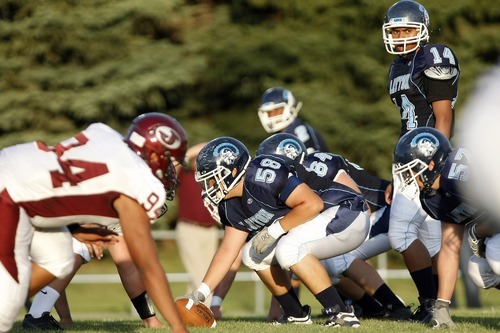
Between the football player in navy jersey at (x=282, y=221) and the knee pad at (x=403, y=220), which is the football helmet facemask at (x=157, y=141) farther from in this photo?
the knee pad at (x=403, y=220)

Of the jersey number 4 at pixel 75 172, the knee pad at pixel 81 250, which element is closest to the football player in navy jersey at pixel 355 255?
the knee pad at pixel 81 250

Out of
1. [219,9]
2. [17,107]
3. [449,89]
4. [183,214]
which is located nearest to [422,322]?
[449,89]

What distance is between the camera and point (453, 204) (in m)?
5.89

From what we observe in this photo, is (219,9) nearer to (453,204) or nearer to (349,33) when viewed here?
(349,33)

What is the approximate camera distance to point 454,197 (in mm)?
5836

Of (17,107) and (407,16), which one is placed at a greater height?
(407,16)

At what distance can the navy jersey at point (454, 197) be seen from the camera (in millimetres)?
5645

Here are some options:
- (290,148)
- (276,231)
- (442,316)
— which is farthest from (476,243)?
(290,148)

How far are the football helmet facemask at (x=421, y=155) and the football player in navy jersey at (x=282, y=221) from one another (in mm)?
506

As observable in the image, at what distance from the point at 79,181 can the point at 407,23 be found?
3.23 metres

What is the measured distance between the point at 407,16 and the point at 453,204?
1.77m

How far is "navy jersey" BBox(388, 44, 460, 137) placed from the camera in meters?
6.88

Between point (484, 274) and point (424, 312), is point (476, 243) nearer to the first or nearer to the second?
point (484, 274)

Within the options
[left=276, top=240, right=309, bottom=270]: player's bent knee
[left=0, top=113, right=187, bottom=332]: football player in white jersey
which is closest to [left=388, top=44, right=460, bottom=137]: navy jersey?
[left=276, top=240, right=309, bottom=270]: player's bent knee
